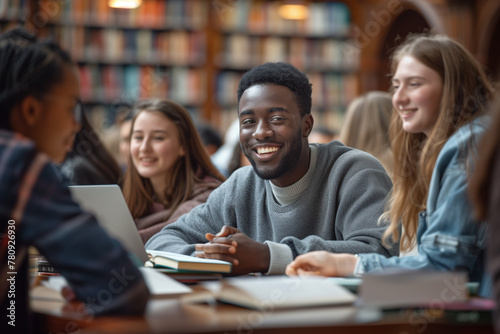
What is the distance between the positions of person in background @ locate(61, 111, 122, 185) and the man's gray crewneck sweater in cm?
106

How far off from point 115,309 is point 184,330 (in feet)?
0.52

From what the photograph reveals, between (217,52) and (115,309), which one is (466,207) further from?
(217,52)

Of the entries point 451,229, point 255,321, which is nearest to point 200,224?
point 451,229

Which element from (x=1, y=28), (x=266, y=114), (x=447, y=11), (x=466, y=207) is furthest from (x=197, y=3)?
(x=466, y=207)

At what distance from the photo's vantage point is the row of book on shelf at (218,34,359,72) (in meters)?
6.54

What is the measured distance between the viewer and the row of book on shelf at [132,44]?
Result: 20.0 ft

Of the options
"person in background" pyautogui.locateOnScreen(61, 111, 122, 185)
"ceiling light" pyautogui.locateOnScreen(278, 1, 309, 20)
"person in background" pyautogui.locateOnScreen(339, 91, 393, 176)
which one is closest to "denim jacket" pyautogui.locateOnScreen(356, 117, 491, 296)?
"person in background" pyautogui.locateOnScreen(339, 91, 393, 176)

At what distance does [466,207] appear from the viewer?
146cm

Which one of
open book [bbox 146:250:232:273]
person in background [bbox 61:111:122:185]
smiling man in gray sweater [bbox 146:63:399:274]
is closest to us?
open book [bbox 146:250:232:273]

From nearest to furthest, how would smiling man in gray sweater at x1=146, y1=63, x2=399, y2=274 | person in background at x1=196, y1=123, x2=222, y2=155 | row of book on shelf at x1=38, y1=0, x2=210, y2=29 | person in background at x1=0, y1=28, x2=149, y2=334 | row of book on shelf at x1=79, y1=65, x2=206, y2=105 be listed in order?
1. person in background at x1=0, y1=28, x2=149, y2=334
2. smiling man in gray sweater at x1=146, y1=63, x2=399, y2=274
3. person in background at x1=196, y1=123, x2=222, y2=155
4. row of book on shelf at x1=38, y1=0, x2=210, y2=29
5. row of book on shelf at x1=79, y1=65, x2=206, y2=105

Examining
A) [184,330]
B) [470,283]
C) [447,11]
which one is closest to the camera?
[184,330]

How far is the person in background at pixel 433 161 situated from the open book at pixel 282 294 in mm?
285

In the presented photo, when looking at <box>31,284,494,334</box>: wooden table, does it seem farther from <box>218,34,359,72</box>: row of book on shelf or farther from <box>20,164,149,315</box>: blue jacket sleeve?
<box>218,34,359,72</box>: row of book on shelf

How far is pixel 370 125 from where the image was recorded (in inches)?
130
